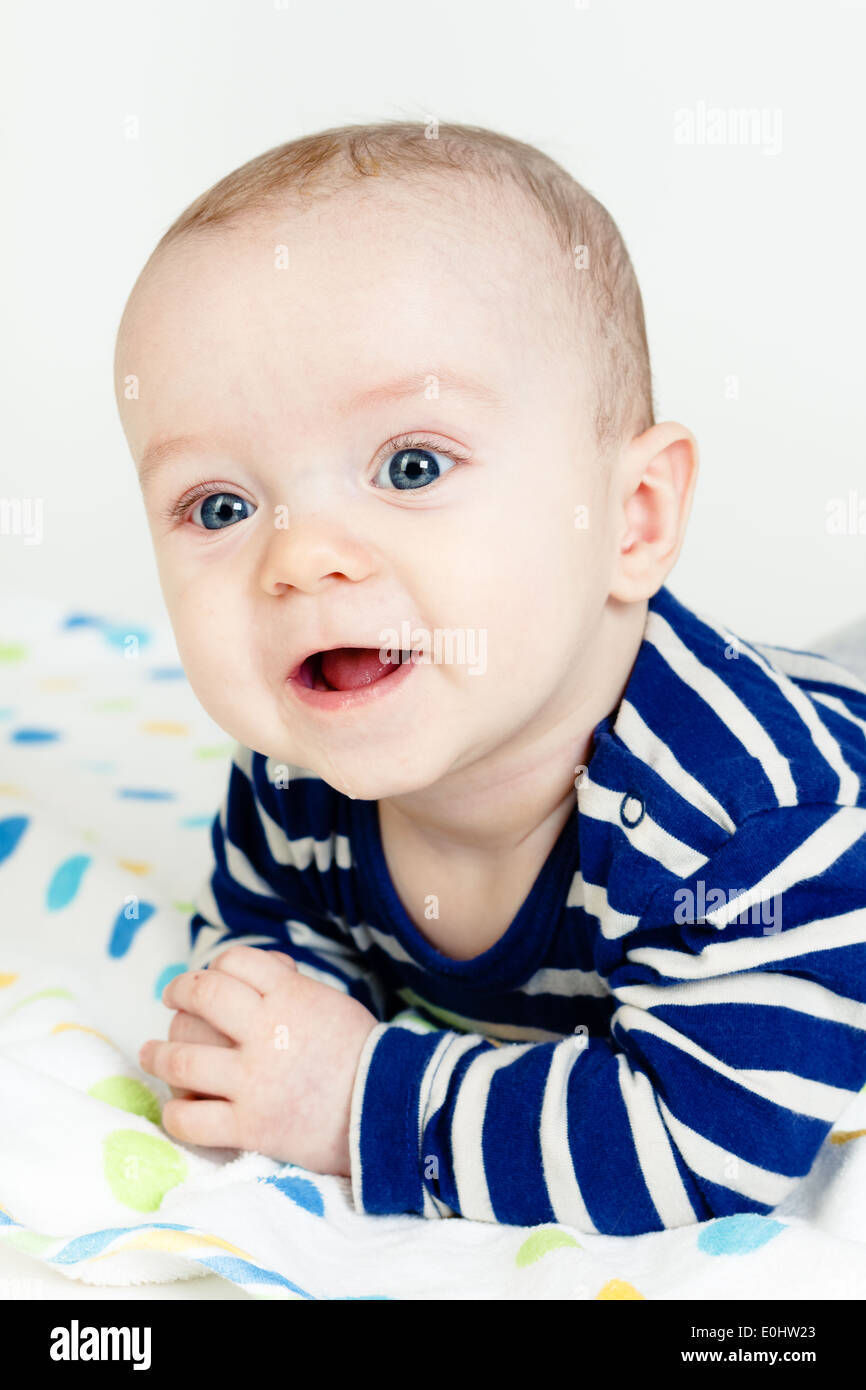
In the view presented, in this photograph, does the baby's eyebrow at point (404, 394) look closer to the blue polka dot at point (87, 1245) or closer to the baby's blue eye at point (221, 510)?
the baby's blue eye at point (221, 510)

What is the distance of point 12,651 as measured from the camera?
1990 mm

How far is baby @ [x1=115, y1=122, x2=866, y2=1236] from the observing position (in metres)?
0.86

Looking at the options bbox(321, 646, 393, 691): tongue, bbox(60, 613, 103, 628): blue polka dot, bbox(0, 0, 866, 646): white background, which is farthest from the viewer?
bbox(0, 0, 866, 646): white background

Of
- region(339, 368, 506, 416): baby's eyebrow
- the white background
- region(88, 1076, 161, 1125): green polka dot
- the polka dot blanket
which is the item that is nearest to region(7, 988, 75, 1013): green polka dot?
the polka dot blanket

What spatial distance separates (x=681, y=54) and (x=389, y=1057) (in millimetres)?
1761

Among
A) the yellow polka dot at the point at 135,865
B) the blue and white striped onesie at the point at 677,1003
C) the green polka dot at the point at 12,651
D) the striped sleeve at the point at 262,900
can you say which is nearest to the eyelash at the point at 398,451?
the blue and white striped onesie at the point at 677,1003

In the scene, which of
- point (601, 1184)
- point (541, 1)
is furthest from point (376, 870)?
point (541, 1)

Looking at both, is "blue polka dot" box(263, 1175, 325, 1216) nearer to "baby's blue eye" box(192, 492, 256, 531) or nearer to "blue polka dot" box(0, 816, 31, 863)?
"baby's blue eye" box(192, 492, 256, 531)

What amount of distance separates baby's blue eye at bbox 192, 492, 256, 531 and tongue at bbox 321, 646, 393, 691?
9cm

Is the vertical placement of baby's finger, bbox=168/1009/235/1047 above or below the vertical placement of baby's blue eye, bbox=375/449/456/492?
below

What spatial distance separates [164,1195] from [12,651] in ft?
3.88

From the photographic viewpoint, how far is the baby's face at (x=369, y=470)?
2.80ft

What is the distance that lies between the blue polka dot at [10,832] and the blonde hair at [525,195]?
60cm

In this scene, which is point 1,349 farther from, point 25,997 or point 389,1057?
point 389,1057
